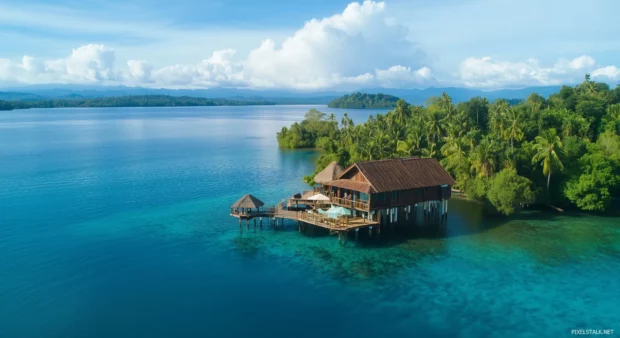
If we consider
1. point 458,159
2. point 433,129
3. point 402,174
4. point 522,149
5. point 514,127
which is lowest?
point 402,174

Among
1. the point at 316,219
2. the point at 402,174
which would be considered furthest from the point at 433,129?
the point at 316,219

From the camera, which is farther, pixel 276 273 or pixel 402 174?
pixel 402 174

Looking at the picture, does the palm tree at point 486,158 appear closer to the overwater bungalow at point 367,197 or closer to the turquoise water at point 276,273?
the turquoise water at point 276,273

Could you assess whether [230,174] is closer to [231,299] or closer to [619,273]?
[231,299]

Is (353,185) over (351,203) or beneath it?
over

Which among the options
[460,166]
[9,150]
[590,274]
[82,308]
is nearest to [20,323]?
[82,308]

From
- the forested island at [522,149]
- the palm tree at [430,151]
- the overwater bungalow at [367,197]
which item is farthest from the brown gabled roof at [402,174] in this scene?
the palm tree at [430,151]

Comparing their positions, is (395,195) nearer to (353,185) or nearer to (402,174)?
(402,174)

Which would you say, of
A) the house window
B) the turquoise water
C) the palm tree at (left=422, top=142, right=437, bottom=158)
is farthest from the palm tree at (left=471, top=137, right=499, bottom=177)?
the house window
